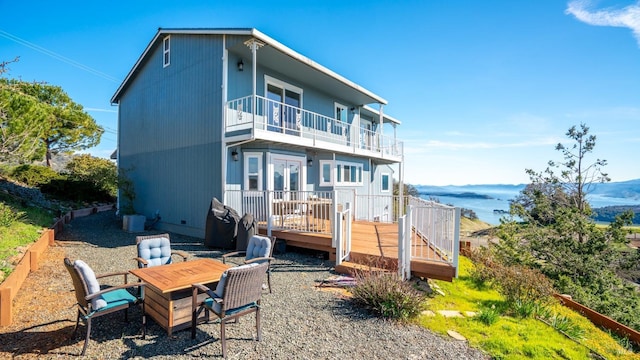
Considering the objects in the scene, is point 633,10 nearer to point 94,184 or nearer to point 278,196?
point 278,196

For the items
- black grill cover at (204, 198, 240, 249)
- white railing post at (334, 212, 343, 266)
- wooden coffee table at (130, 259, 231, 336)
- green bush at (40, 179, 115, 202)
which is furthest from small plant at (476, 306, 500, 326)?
green bush at (40, 179, 115, 202)

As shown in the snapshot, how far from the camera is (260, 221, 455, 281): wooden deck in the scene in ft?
19.4

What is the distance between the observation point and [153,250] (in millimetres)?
5211

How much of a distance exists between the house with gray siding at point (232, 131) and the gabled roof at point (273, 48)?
0.13 ft

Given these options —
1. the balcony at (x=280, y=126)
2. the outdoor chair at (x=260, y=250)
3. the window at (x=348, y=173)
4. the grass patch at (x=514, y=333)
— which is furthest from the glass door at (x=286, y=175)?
the grass patch at (x=514, y=333)

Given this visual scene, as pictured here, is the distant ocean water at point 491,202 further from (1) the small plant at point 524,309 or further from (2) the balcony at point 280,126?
(2) the balcony at point 280,126

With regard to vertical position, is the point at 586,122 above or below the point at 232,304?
above

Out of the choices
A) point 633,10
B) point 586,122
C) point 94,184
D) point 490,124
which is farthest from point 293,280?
point 490,124

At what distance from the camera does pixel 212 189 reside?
1039cm

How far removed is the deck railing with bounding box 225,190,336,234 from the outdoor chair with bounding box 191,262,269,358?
184 inches

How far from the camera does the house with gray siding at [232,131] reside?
982cm

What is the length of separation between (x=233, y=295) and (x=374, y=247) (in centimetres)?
470

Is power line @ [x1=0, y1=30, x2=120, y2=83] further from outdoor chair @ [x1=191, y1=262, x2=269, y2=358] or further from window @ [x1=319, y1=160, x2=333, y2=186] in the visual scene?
outdoor chair @ [x1=191, y1=262, x2=269, y2=358]

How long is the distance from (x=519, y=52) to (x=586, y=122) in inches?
230
